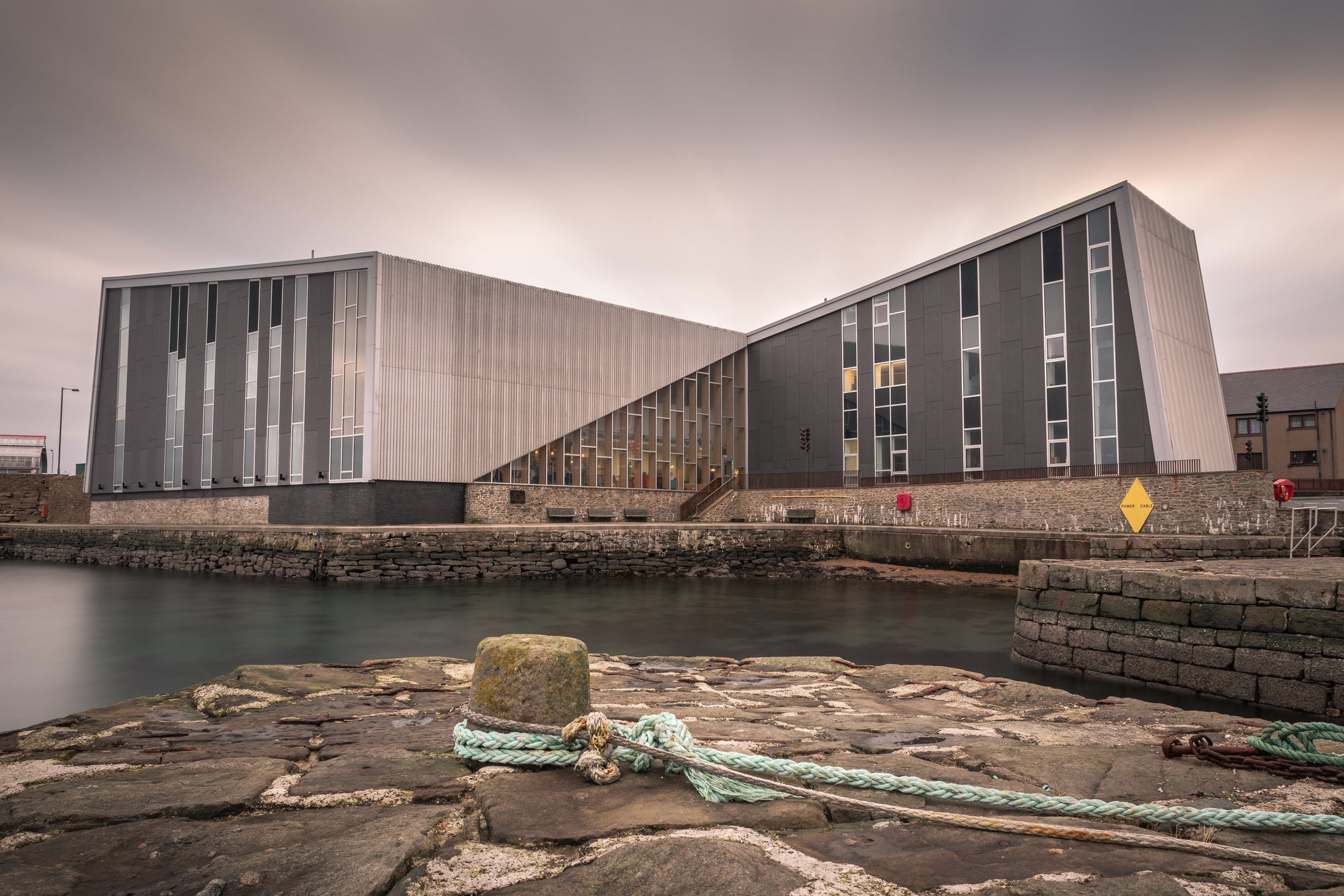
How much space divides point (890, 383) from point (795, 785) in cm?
3136

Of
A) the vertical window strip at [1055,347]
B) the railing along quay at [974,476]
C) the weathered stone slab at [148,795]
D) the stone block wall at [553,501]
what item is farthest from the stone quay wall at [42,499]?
the vertical window strip at [1055,347]

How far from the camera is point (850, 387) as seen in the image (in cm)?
3447

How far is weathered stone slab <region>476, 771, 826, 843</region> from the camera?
8.73 ft

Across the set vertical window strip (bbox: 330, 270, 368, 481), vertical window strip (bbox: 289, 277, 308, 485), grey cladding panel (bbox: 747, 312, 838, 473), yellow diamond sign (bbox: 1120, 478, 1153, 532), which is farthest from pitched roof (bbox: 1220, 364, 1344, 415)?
vertical window strip (bbox: 289, 277, 308, 485)

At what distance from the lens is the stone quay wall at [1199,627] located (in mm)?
7168

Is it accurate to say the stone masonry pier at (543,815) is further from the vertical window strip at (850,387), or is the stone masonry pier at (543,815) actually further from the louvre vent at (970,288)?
the vertical window strip at (850,387)

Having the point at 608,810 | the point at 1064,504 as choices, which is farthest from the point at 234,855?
the point at 1064,504

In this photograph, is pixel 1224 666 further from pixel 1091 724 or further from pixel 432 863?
pixel 432 863

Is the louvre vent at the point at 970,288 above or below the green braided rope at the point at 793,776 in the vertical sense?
above

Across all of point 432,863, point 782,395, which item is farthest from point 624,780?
point 782,395

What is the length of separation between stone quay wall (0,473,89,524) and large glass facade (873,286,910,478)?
47069 millimetres

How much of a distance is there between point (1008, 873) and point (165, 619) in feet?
59.1

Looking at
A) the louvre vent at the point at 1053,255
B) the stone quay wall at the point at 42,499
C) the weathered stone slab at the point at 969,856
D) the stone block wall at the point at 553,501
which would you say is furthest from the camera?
the stone quay wall at the point at 42,499

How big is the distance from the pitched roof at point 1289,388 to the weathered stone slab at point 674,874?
6185 centimetres
